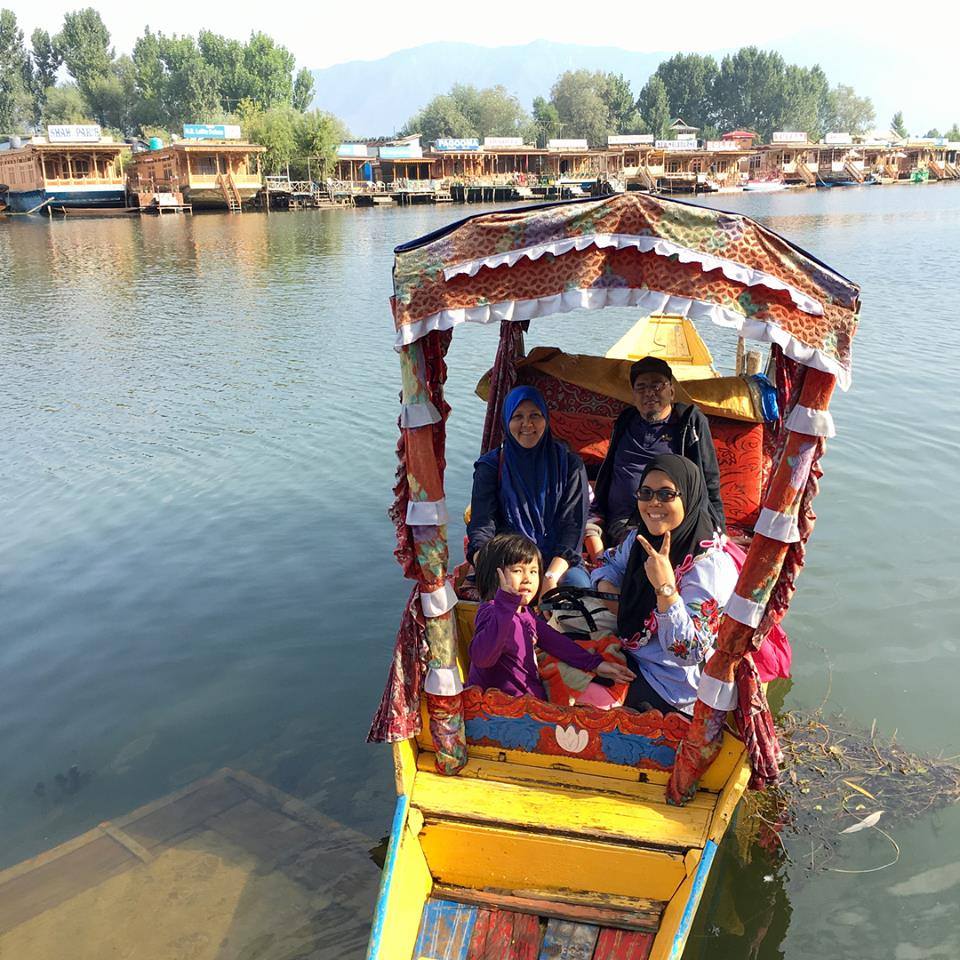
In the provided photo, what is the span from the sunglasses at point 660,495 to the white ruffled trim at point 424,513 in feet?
3.00

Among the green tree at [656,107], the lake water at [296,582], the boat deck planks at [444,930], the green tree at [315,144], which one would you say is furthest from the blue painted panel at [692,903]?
the green tree at [656,107]

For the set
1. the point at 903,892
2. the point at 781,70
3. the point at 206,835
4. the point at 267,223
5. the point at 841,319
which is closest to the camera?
the point at 841,319

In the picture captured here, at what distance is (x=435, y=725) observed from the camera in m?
3.90

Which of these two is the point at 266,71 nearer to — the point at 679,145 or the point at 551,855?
the point at 679,145

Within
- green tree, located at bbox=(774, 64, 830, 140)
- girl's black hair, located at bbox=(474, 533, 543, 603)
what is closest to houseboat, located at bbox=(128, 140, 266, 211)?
girl's black hair, located at bbox=(474, 533, 543, 603)

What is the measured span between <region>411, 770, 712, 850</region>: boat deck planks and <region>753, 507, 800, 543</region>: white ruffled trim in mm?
1182

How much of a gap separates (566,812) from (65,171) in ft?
195

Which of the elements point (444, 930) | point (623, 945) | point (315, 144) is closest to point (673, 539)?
point (623, 945)

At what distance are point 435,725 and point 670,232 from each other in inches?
90.7

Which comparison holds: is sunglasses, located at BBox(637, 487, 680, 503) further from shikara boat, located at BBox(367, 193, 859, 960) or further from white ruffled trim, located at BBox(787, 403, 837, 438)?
white ruffled trim, located at BBox(787, 403, 837, 438)

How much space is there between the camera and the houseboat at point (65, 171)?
168ft

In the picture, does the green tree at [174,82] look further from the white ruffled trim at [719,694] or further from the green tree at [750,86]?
the white ruffled trim at [719,694]

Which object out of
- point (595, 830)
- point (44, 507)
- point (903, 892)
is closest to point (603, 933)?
point (595, 830)

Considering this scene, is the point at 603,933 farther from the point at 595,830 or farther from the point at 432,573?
the point at 432,573
